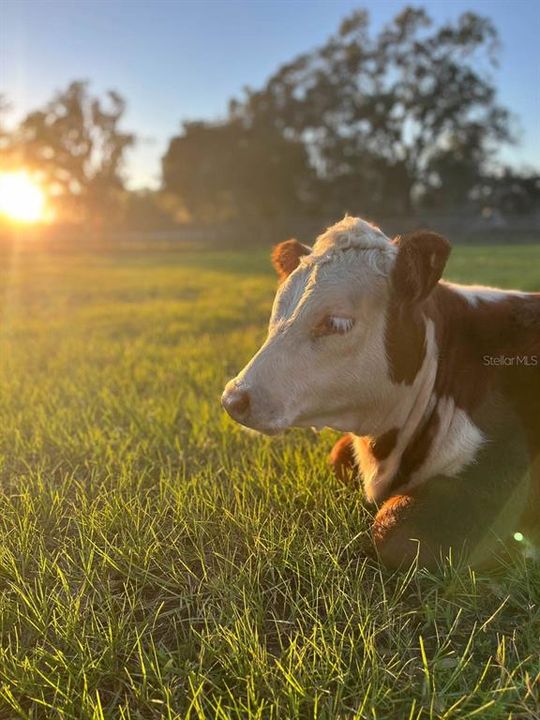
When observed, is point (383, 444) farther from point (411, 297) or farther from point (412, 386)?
point (411, 297)

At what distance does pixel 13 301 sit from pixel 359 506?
1029 centimetres

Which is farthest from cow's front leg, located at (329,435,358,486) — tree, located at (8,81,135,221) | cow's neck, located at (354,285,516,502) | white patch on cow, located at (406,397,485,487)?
tree, located at (8,81,135,221)

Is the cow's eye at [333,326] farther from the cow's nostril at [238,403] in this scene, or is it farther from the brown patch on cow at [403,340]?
the cow's nostril at [238,403]

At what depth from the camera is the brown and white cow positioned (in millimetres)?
2232

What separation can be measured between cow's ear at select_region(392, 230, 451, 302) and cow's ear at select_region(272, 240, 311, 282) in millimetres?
585

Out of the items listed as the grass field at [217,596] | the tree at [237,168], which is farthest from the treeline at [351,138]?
the grass field at [217,596]

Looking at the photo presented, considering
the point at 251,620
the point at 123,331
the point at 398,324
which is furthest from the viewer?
the point at 123,331

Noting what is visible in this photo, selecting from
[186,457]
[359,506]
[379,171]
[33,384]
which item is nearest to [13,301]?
[33,384]

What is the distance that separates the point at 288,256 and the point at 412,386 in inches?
32.0

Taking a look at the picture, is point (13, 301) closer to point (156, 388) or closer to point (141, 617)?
point (156, 388)

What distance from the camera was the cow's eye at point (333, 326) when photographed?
2268 millimetres

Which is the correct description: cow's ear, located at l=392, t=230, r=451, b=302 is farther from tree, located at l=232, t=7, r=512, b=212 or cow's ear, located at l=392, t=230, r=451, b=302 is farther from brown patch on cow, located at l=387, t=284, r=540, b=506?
tree, located at l=232, t=7, r=512, b=212

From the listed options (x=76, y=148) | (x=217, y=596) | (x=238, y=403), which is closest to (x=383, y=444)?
(x=238, y=403)

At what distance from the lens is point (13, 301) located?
11398mm
